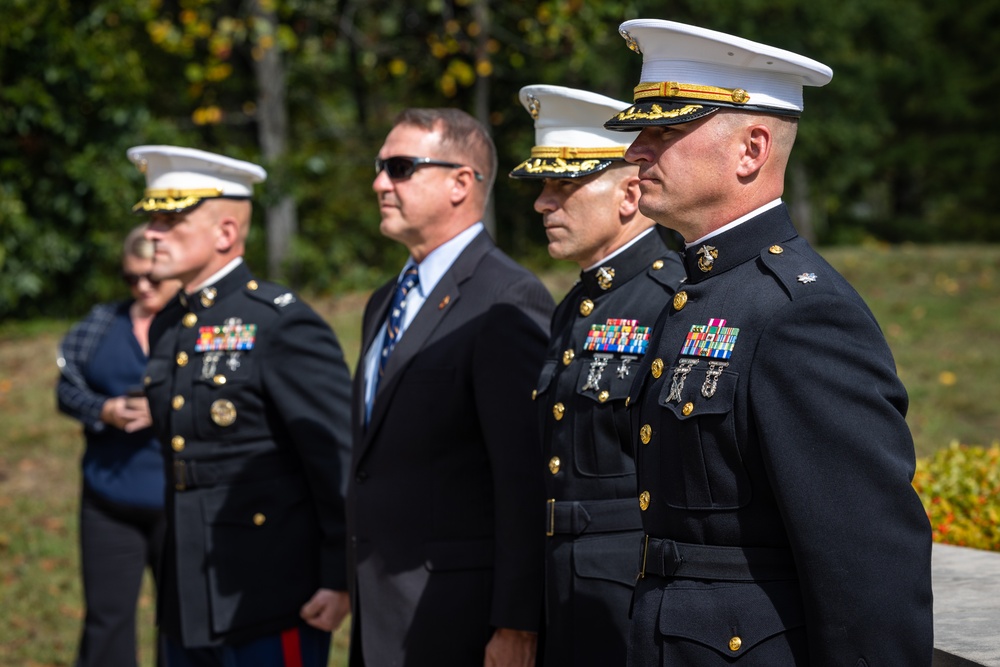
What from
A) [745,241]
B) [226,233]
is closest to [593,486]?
[745,241]

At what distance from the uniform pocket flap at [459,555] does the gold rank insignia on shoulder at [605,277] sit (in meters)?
0.89

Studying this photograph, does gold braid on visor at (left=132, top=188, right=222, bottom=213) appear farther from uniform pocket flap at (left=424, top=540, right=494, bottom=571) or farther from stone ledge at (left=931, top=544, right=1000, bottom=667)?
stone ledge at (left=931, top=544, right=1000, bottom=667)

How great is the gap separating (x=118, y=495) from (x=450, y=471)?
92.7 inches

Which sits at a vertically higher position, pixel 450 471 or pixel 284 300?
pixel 284 300

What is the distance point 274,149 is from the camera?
1600 centimetres

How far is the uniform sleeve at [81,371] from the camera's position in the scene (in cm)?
555

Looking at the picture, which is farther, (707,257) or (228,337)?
(228,337)

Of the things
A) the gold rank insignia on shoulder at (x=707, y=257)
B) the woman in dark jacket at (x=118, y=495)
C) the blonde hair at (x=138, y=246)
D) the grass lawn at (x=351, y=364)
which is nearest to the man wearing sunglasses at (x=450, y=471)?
the gold rank insignia on shoulder at (x=707, y=257)

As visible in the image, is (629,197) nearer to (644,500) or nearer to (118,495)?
(644,500)

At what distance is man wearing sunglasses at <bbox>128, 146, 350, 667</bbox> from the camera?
4.24 meters

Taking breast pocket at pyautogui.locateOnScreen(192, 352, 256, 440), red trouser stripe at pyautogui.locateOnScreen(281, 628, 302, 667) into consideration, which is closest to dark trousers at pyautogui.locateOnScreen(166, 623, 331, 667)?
red trouser stripe at pyautogui.locateOnScreen(281, 628, 302, 667)

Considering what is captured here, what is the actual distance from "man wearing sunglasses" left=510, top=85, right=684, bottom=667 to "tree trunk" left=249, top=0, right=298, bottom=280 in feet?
39.3

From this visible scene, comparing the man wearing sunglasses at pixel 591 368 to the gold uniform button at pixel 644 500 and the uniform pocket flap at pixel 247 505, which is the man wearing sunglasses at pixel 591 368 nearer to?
the gold uniform button at pixel 644 500

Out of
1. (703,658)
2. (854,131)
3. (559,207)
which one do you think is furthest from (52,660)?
(854,131)
